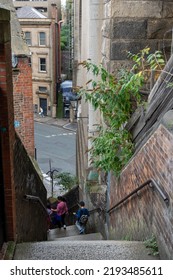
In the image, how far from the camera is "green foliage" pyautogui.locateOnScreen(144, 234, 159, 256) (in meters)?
Result: 3.86

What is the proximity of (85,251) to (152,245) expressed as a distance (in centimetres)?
76

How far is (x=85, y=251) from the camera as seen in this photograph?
4.20 metres

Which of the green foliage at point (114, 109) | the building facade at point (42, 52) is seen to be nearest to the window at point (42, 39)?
the building facade at point (42, 52)

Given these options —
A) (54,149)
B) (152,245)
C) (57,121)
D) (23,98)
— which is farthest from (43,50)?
(152,245)

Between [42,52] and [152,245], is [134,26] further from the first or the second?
[42,52]

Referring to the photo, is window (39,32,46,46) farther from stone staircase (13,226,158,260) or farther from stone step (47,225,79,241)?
stone staircase (13,226,158,260)

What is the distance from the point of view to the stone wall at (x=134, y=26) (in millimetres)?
6121

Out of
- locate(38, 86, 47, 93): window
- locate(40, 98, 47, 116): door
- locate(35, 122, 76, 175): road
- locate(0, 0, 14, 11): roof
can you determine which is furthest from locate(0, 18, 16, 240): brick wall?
locate(40, 98, 47, 116): door

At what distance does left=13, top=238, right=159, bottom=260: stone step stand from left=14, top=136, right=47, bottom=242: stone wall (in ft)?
1.46

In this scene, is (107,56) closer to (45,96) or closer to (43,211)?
(43,211)

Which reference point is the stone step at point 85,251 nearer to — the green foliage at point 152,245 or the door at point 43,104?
the green foliage at point 152,245

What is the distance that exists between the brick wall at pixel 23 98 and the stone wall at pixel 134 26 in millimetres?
4861
